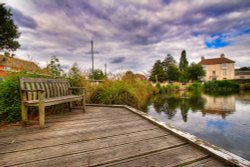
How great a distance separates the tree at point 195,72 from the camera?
87.1 ft

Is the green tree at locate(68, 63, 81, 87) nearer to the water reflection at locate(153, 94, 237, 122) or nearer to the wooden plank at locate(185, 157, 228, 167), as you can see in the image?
the water reflection at locate(153, 94, 237, 122)

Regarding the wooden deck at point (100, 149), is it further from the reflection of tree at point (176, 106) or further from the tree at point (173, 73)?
the tree at point (173, 73)

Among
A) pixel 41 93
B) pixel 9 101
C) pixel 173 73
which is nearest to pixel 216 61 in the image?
pixel 173 73

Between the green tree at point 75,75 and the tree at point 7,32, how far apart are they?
985 cm

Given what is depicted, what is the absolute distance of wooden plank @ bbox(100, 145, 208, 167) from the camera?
973 millimetres

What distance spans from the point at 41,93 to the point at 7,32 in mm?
12026

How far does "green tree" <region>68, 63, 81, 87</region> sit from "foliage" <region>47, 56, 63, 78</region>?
15.3 inches

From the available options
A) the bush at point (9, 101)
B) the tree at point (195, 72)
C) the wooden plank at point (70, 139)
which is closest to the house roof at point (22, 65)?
the bush at point (9, 101)

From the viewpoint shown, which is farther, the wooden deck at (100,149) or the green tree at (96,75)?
the green tree at (96,75)

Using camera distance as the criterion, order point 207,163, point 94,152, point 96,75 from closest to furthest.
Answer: point 207,163 → point 94,152 → point 96,75

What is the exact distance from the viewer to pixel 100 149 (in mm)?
1229

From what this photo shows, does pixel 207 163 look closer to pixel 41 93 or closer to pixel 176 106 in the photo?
pixel 41 93

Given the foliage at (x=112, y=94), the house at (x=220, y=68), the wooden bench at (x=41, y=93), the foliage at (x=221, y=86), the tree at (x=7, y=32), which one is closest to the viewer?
the wooden bench at (x=41, y=93)

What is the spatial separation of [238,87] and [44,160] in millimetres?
28470
